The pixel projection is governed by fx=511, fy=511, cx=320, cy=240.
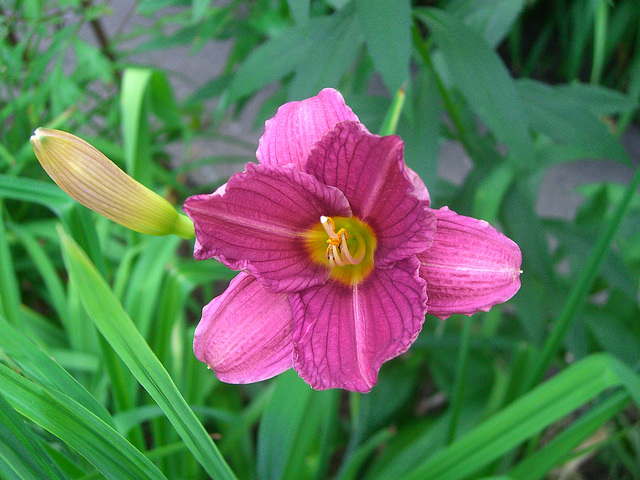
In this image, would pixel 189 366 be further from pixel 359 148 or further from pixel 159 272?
pixel 359 148

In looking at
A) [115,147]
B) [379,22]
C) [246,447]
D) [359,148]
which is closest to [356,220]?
[359,148]

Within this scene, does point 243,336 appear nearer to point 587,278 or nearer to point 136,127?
point 587,278

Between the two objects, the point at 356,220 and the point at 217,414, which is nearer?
the point at 356,220

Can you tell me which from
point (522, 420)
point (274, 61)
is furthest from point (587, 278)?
point (274, 61)

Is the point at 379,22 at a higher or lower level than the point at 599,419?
higher

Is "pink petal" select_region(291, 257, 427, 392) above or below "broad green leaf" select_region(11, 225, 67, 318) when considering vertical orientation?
above

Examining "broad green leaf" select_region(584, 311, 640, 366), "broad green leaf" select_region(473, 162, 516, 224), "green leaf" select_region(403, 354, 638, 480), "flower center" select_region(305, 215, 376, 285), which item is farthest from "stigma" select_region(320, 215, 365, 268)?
"broad green leaf" select_region(584, 311, 640, 366)

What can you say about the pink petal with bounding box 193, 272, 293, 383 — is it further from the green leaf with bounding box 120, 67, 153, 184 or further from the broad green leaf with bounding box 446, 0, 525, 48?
the broad green leaf with bounding box 446, 0, 525, 48
